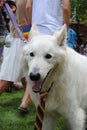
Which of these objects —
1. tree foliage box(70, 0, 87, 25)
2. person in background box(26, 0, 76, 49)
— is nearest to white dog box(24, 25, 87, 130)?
person in background box(26, 0, 76, 49)

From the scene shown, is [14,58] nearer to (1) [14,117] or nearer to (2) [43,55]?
(1) [14,117]

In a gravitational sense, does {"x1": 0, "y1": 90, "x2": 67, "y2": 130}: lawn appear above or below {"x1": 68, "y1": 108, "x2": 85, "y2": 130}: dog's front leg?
below

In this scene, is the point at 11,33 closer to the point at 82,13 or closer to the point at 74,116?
the point at 74,116

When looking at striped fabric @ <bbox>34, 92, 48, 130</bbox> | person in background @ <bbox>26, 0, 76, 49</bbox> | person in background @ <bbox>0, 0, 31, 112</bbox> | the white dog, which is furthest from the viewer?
person in background @ <bbox>0, 0, 31, 112</bbox>

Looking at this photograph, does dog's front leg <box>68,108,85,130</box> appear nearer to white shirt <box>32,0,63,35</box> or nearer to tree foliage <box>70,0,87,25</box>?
white shirt <box>32,0,63,35</box>

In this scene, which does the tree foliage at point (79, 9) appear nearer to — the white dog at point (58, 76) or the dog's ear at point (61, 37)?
the white dog at point (58, 76)

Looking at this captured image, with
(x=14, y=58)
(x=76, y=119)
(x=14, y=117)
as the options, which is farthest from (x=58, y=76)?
(x=14, y=117)

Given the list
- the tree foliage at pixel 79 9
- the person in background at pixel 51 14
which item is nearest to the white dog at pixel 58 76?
the person in background at pixel 51 14

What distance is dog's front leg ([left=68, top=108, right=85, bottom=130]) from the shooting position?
4793 millimetres

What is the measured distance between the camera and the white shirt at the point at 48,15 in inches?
222

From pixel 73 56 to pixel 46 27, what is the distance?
0.97 meters

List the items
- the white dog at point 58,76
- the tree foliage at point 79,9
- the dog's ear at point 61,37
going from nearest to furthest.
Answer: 1. the white dog at point 58,76
2. the dog's ear at point 61,37
3. the tree foliage at point 79,9

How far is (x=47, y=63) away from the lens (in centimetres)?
437

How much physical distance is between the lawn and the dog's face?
5.87 ft
